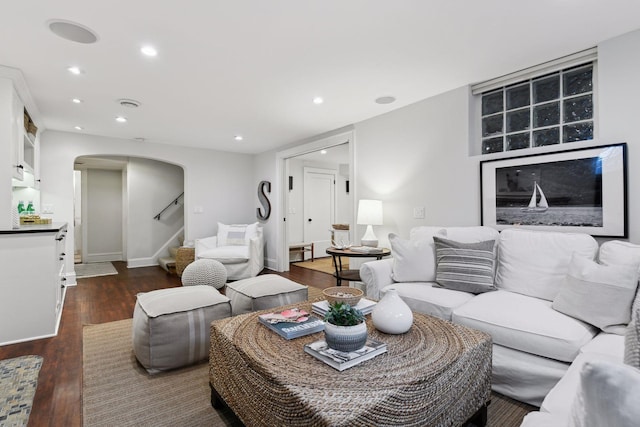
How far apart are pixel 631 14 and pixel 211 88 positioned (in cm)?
328

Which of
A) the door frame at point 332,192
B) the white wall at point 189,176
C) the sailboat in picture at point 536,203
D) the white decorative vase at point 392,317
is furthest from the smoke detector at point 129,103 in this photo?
the sailboat in picture at point 536,203

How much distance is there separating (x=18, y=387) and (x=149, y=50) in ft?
8.00

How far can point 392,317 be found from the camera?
1600 mm

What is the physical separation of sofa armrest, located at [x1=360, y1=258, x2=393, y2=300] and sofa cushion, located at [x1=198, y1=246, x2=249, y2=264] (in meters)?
2.80

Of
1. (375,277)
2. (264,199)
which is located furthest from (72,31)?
(264,199)

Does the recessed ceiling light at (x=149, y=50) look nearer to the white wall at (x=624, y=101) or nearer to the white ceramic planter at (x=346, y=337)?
the white ceramic planter at (x=346, y=337)

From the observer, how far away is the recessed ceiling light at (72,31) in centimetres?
210

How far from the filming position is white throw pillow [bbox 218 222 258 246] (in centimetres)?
553

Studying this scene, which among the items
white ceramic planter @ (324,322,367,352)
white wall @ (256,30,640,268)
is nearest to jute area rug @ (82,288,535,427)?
white ceramic planter @ (324,322,367,352)

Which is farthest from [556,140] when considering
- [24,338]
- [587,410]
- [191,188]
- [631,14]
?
[191,188]

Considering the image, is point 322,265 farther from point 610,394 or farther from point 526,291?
point 610,394

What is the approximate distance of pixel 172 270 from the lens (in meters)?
5.73

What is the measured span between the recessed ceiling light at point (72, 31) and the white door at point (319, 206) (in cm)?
509

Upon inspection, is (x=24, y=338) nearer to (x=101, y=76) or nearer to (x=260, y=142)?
(x=101, y=76)
